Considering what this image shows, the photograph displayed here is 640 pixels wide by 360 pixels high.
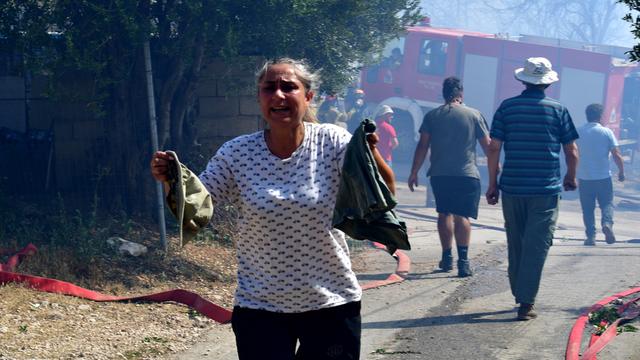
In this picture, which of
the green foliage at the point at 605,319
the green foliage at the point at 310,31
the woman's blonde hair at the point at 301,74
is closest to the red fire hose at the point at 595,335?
the green foliage at the point at 605,319

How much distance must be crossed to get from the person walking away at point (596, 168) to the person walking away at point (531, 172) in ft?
19.7

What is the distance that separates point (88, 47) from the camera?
337 inches

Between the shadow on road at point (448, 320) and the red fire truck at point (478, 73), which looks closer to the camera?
the shadow on road at point (448, 320)

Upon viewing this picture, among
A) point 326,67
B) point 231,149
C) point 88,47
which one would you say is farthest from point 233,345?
point 326,67

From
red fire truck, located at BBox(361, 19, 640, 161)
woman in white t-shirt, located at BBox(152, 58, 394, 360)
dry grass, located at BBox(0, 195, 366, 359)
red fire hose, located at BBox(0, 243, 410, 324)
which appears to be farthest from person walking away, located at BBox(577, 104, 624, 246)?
red fire truck, located at BBox(361, 19, 640, 161)

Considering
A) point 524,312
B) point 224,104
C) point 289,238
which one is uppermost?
point 289,238

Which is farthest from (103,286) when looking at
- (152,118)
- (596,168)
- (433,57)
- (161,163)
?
(433,57)

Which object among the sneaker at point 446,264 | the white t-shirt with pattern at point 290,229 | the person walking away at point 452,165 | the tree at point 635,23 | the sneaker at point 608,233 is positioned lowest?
the sneaker at point 608,233

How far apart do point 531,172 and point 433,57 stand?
1801 cm

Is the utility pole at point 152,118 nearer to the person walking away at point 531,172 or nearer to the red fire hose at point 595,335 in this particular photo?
the person walking away at point 531,172

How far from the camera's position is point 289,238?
3.60 m

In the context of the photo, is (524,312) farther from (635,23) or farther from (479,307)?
(635,23)

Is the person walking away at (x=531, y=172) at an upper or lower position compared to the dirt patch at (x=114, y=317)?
upper

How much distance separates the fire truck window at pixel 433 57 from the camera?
80.7 ft
